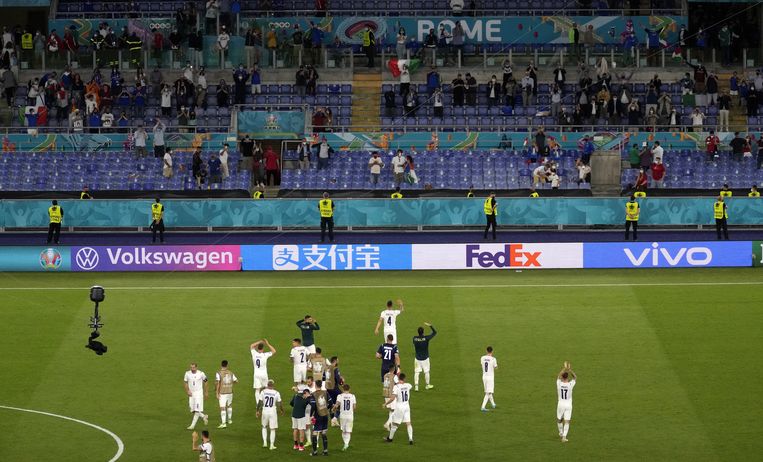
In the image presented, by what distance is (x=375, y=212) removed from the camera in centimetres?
5081

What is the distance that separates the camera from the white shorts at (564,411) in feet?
96.7

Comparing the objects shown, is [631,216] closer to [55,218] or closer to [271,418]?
[55,218]

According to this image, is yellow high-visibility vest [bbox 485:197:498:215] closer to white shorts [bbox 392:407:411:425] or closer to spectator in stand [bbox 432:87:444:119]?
spectator in stand [bbox 432:87:444:119]

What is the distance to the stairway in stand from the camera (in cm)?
5919

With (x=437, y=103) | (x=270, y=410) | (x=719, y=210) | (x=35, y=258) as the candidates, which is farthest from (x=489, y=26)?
(x=270, y=410)

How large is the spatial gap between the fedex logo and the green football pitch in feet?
1.74

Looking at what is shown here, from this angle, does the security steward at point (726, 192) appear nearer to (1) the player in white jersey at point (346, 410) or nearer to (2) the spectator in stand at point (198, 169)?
(2) the spectator in stand at point (198, 169)

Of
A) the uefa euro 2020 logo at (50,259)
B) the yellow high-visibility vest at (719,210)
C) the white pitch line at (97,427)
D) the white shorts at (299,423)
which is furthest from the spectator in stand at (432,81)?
the white shorts at (299,423)

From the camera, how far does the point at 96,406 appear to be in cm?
3281

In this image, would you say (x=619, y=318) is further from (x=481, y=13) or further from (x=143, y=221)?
(x=481, y=13)

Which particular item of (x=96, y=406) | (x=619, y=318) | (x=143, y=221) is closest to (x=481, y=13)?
(x=143, y=221)

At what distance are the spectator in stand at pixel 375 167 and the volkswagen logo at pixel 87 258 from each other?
11.8 m

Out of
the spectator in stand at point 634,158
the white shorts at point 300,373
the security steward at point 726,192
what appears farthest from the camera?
the spectator in stand at point 634,158

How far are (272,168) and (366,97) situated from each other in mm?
7707
